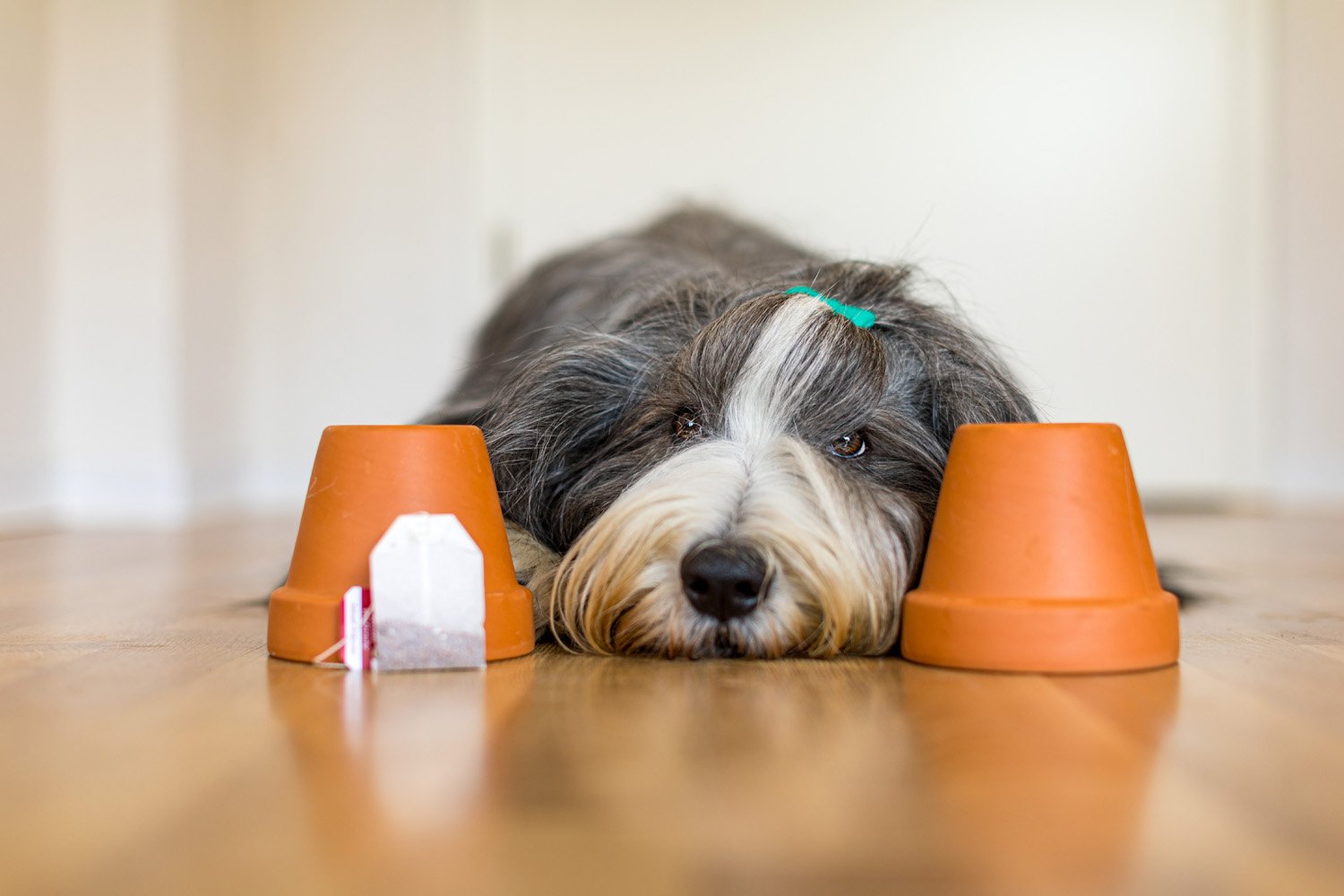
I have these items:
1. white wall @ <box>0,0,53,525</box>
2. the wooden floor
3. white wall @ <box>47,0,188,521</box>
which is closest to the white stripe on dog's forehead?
the wooden floor

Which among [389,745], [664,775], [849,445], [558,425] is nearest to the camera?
[664,775]

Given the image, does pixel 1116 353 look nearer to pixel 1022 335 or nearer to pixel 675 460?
pixel 1022 335

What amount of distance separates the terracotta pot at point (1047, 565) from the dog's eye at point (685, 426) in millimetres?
440

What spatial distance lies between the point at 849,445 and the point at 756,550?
393 millimetres

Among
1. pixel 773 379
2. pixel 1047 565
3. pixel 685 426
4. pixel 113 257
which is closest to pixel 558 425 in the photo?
pixel 685 426

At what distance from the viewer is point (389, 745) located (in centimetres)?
111

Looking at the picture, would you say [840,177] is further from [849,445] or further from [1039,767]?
[1039,767]

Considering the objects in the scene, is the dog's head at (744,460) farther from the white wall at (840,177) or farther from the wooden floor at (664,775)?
the white wall at (840,177)

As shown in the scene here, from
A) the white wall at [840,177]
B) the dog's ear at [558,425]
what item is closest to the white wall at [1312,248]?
the white wall at [840,177]

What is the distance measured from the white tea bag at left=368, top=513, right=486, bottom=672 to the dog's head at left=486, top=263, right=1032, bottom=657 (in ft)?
0.62

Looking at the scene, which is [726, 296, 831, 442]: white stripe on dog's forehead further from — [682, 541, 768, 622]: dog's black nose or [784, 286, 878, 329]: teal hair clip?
[682, 541, 768, 622]: dog's black nose

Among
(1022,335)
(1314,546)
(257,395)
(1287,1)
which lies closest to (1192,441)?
(1022,335)

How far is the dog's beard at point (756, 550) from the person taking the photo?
1515 mm

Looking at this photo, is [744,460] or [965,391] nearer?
[744,460]
